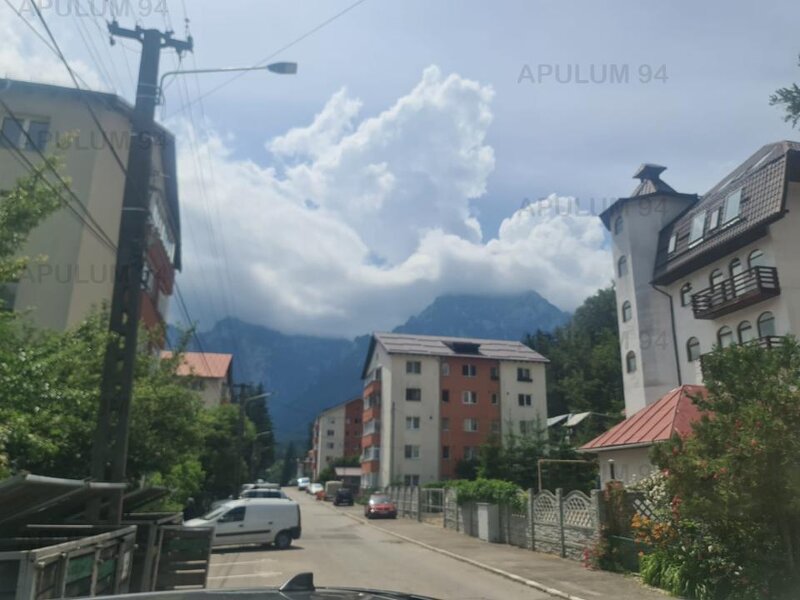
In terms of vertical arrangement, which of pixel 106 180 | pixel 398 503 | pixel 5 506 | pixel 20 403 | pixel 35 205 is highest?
pixel 106 180

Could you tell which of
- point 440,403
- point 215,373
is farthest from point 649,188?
point 215,373

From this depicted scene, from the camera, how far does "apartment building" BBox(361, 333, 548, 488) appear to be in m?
54.0

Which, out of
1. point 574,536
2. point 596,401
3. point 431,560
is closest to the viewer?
point 574,536

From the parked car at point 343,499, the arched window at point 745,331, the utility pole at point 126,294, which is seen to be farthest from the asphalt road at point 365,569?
the parked car at point 343,499

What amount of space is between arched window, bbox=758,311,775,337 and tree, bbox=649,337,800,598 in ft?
53.1

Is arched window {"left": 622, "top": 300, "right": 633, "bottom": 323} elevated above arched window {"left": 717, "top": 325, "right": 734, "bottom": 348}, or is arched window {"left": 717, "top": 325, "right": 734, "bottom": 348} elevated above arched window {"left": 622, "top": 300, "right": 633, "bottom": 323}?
arched window {"left": 622, "top": 300, "right": 633, "bottom": 323}

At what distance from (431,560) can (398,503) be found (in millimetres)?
25222

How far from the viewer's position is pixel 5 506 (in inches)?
211

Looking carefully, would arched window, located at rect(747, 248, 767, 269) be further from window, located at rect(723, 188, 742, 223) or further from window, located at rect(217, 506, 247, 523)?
window, located at rect(217, 506, 247, 523)

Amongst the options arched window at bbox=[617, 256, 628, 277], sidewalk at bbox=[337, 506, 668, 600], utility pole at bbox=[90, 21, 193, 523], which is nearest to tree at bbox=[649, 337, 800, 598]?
sidewalk at bbox=[337, 506, 668, 600]

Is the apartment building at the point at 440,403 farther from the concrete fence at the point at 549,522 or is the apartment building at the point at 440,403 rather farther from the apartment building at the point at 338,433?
the apartment building at the point at 338,433

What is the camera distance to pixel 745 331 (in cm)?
2619

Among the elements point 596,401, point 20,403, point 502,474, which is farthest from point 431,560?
point 596,401

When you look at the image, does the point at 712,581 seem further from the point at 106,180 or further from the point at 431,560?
the point at 106,180
